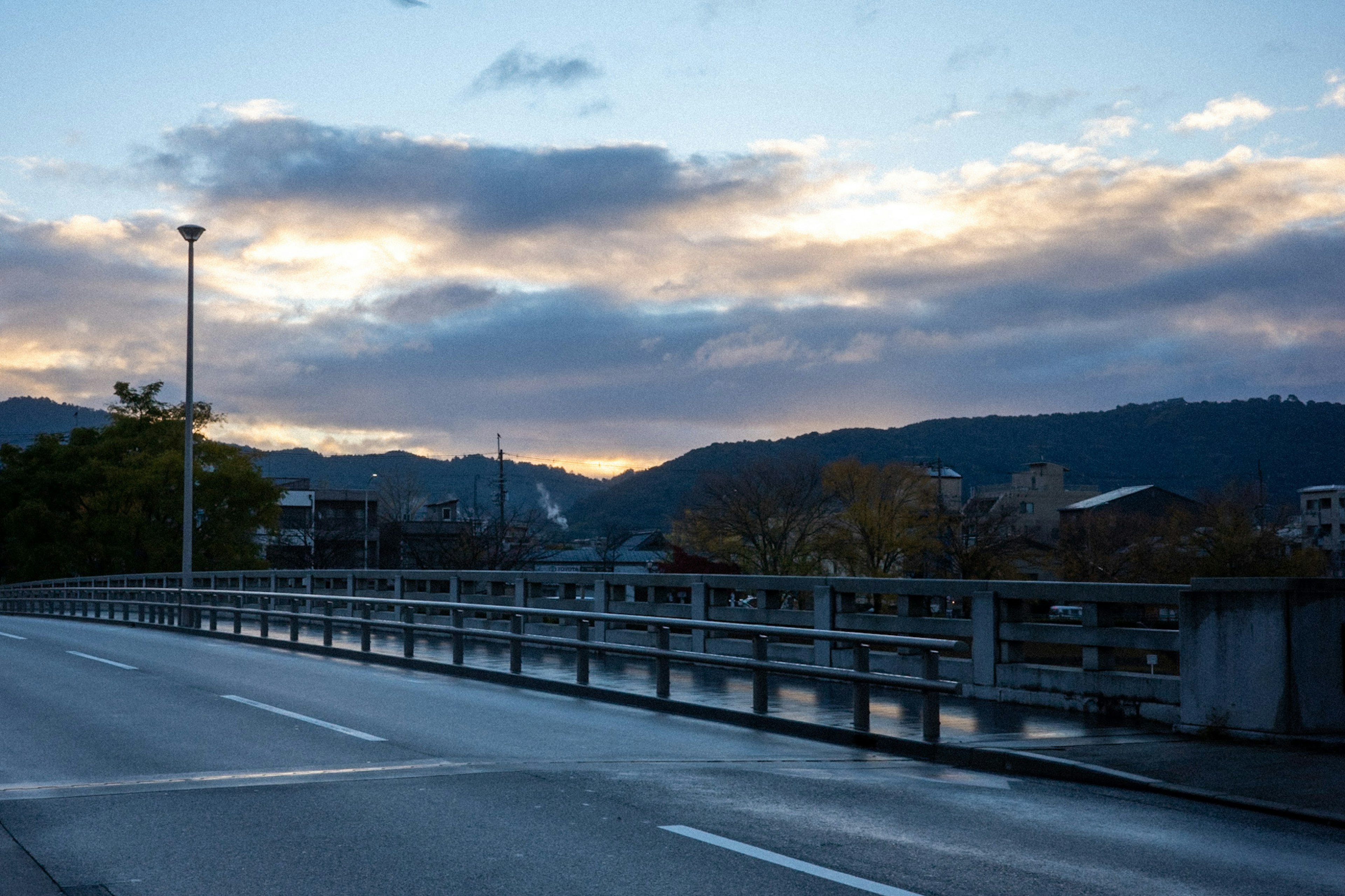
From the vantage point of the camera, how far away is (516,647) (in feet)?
57.1

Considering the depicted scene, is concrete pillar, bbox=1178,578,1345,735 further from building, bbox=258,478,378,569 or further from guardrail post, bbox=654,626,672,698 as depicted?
building, bbox=258,478,378,569

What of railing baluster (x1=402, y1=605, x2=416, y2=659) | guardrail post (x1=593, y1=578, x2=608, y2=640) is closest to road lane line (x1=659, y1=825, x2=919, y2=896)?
guardrail post (x1=593, y1=578, x2=608, y2=640)

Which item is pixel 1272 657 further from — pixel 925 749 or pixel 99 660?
pixel 99 660

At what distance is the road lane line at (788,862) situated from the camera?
6.33 meters

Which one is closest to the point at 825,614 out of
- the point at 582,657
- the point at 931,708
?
the point at 582,657

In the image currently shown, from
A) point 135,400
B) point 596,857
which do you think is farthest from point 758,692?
point 135,400

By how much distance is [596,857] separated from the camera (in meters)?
6.99

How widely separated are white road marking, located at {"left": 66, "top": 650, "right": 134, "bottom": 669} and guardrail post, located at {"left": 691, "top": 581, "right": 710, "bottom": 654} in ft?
26.4

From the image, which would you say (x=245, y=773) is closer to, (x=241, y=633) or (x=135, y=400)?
(x=241, y=633)

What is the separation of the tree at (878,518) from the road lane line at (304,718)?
78.2 metres

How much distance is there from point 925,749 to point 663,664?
419 cm

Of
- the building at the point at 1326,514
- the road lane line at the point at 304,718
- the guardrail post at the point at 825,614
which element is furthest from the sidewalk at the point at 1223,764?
the building at the point at 1326,514

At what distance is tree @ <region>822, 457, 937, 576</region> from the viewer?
305ft

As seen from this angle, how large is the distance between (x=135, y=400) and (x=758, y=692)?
239ft
